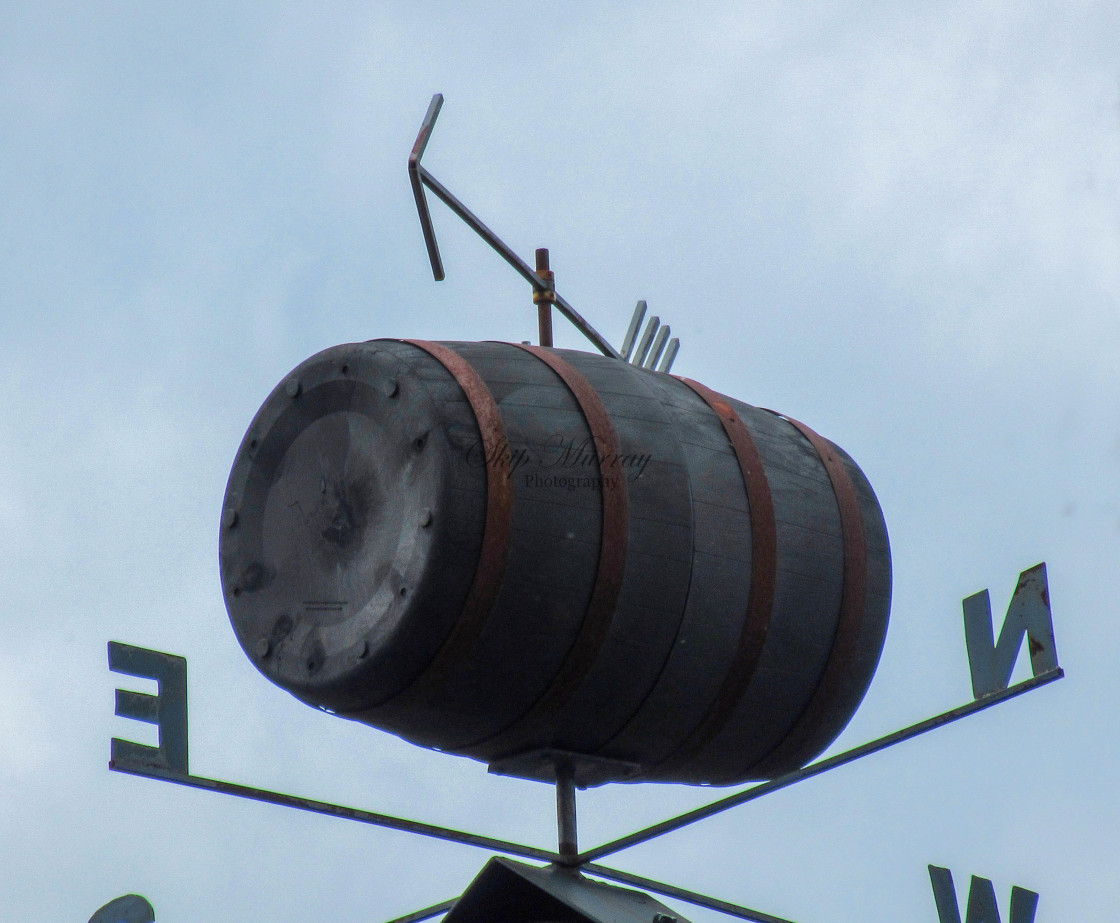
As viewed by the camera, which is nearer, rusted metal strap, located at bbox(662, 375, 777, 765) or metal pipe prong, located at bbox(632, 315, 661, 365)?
rusted metal strap, located at bbox(662, 375, 777, 765)

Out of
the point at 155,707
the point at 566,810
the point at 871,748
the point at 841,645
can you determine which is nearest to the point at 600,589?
the point at 566,810

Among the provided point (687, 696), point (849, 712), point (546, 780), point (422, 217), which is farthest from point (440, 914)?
point (422, 217)

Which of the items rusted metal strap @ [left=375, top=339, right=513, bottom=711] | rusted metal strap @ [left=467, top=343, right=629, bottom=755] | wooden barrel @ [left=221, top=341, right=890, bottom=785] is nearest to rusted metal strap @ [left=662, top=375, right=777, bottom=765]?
wooden barrel @ [left=221, top=341, right=890, bottom=785]

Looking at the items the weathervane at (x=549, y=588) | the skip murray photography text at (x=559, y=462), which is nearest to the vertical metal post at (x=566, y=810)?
the weathervane at (x=549, y=588)

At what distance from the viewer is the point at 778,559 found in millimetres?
5273

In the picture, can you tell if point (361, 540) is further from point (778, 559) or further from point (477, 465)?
→ point (778, 559)

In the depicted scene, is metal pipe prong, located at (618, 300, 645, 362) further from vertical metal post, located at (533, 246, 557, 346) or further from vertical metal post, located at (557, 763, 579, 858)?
vertical metal post, located at (557, 763, 579, 858)

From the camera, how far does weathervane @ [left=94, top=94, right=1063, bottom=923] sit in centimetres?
482

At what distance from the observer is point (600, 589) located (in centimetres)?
489

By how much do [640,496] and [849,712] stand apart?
1165 millimetres

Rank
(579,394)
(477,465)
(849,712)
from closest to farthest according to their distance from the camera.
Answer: (477,465) → (579,394) → (849,712)

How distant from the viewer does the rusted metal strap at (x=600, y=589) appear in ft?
16.1

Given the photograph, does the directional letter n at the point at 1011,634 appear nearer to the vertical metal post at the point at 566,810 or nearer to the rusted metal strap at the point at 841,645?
the rusted metal strap at the point at 841,645

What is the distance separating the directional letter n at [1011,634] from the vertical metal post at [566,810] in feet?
4.68
